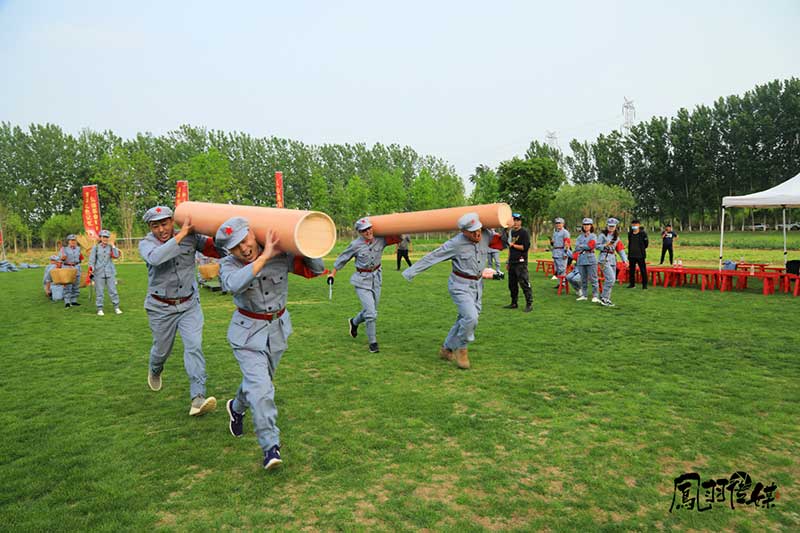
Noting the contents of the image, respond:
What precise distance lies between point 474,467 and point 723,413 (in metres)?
2.91

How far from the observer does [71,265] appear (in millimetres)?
14891

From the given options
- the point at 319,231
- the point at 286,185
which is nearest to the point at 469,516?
the point at 319,231

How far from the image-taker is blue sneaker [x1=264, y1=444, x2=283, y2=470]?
13.6 feet

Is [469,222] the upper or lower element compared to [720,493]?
upper

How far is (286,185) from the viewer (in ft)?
277

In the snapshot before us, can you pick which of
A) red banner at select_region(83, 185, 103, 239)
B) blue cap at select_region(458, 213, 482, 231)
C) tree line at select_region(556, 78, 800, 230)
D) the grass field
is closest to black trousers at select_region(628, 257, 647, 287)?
the grass field

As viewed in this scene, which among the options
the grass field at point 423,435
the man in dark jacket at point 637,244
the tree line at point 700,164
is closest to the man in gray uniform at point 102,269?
the grass field at point 423,435

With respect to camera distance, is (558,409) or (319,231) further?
(558,409)

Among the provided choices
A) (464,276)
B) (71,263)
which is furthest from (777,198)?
(71,263)

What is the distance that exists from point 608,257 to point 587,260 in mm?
505

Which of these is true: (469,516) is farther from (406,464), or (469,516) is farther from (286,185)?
(286,185)

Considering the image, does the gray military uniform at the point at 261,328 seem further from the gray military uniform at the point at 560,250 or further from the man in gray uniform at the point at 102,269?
the gray military uniform at the point at 560,250

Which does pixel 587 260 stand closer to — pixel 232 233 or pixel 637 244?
pixel 637 244

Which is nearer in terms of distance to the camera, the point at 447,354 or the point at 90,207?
→ the point at 447,354
